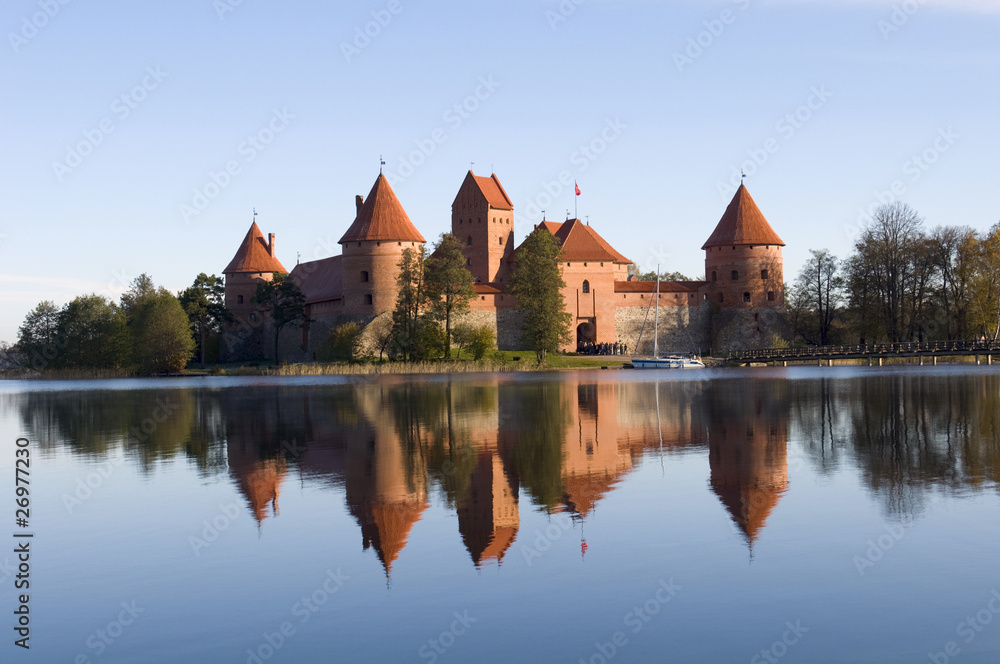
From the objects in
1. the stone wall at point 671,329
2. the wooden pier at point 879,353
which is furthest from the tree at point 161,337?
the wooden pier at point 879,353

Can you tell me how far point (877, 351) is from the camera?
49.1 meters

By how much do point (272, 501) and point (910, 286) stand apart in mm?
49575

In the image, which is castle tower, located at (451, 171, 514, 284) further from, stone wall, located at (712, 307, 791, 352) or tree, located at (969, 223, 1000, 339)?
tree, located at (969, 223, 1000, 339)

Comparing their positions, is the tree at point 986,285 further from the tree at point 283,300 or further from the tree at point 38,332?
the tree at point 38,332

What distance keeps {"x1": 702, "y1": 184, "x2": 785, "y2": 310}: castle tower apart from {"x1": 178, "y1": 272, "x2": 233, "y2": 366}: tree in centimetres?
3051

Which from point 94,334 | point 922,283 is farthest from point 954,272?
point 94,334

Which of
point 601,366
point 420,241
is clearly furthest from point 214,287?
point 601,366

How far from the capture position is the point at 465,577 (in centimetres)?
803

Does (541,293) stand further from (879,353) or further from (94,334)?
(94,334)

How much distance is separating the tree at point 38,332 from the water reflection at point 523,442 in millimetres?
34441

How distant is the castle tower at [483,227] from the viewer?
61719 mm

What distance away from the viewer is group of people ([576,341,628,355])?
6019cm

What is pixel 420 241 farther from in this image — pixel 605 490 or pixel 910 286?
pixel 605 490

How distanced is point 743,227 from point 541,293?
617 inches
